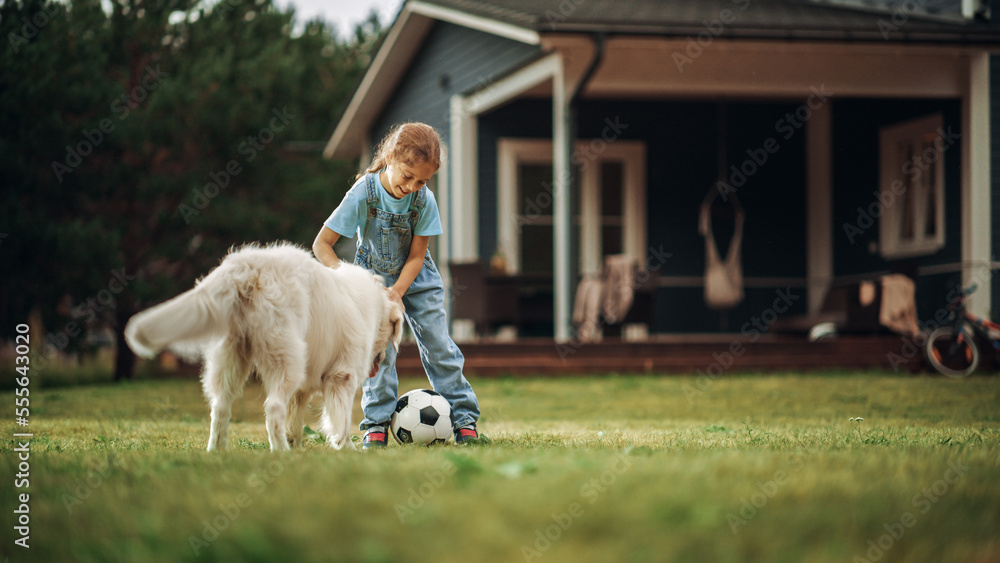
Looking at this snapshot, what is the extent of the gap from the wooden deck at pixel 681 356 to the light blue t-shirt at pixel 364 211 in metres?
5.72

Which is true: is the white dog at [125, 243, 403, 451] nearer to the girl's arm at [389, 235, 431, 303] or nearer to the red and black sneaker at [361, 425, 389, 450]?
the girl's arm at [389, 235, 431, 303]

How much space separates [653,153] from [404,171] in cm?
1004

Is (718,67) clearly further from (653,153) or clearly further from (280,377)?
(280,377)

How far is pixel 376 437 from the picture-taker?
16.7ft

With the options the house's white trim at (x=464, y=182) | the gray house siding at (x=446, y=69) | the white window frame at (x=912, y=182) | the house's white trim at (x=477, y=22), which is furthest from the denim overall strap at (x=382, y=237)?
the white window frame at (x=912, y=182)

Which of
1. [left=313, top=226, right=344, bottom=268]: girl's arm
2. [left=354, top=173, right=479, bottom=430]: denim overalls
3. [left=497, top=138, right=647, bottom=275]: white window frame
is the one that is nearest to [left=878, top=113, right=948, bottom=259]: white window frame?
[left=497, top=138, right=647, bottom=275]: white window frame

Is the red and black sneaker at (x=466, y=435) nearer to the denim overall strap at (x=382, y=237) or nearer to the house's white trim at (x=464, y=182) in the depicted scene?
the denim overall strap at (x=382, y=237)

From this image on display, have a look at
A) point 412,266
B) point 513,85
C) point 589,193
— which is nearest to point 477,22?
point 513,85

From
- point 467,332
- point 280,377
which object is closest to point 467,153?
point 467,332

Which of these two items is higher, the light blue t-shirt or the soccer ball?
the light blue t-shirt

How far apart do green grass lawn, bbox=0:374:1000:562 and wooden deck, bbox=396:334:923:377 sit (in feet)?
19.2

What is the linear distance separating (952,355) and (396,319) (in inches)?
301

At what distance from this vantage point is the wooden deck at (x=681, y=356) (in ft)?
35.7

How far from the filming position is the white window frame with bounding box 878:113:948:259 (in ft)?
41.2
